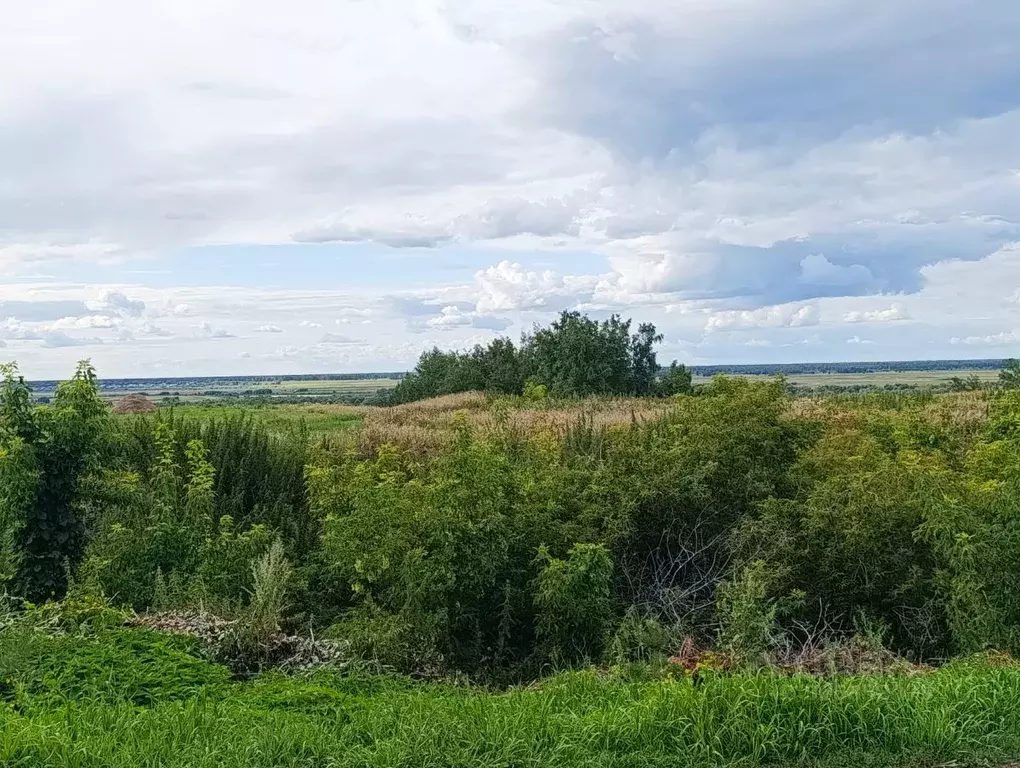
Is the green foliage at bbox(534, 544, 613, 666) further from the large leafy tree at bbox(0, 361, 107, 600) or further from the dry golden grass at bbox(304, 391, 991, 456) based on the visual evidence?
the large leafy tree at bbox(0, 361, 107, 600)

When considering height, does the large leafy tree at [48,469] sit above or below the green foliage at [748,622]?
above

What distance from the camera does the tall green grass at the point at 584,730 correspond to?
493 centimetres

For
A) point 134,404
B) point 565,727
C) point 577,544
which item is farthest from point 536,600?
point 134,404

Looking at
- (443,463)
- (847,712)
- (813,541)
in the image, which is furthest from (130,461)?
(847,712)

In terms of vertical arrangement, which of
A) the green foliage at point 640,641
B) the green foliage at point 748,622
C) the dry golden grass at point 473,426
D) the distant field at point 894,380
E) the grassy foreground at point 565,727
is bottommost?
the green foliage at point 640,641

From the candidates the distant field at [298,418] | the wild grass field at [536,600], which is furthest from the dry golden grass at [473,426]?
the wild grass field at [536,600]

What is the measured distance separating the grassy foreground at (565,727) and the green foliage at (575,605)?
10.1ft

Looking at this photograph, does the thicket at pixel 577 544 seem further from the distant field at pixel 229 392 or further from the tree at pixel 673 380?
the tree at pixel 673 380

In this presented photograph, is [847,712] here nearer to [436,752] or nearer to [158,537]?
[436,752]

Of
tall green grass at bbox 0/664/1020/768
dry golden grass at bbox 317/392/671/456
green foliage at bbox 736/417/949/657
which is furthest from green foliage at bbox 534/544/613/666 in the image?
dry golden grass at bbox 317/392/671/456

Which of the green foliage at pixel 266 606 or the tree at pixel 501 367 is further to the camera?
the tree at pixel 501 367

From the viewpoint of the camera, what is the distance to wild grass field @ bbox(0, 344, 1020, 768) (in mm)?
5258

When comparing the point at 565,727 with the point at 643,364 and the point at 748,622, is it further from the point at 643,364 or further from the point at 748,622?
the point at 643,364

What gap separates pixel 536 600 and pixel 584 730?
450cm
